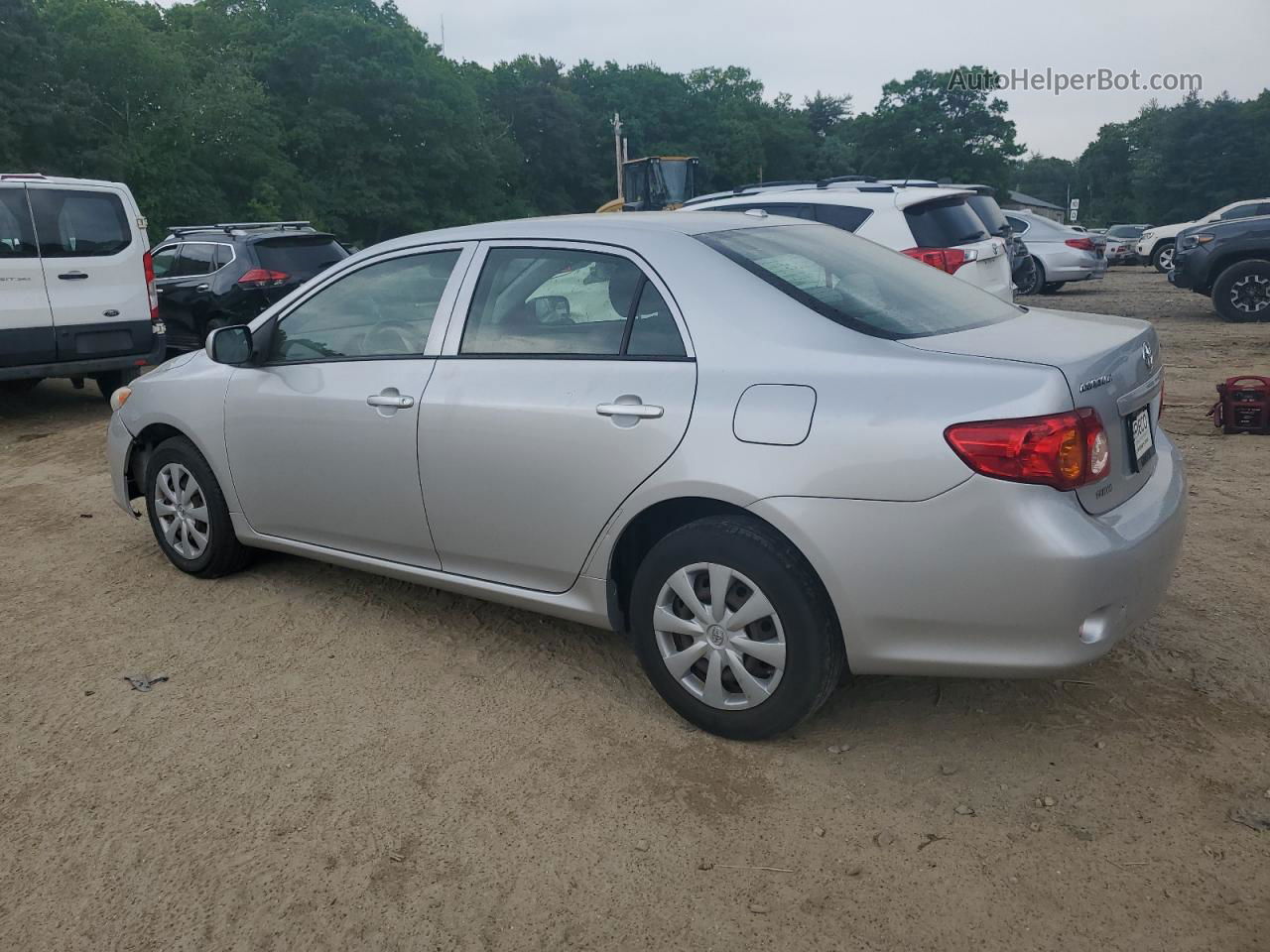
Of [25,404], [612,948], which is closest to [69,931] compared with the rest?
[612,948]

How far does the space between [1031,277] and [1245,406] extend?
37.3ft

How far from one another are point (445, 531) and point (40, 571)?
2.59 m

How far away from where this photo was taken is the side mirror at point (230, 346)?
14.3 feet

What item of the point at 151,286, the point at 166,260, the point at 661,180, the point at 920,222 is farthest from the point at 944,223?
the point at 661,180

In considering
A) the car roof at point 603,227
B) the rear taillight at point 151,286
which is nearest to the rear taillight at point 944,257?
the car roof at point 603,227

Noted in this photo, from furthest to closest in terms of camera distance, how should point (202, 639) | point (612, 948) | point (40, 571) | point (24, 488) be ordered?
point (24, 488) → point (40, 571) → point (202, 639) → point (612, 948)

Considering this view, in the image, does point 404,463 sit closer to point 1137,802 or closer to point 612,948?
point 612,948

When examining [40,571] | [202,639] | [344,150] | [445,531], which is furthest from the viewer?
[344,150]

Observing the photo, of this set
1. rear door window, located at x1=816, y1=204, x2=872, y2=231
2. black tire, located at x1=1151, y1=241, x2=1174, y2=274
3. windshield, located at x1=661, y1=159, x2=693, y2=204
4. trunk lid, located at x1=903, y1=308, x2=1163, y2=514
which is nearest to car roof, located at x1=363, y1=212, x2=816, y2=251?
trunk lid, located at x1=903, y1=308, x2=1163, y2=514

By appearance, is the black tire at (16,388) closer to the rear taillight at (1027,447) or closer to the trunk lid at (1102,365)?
the trunk lid at (1102,365)

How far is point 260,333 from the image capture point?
445cm

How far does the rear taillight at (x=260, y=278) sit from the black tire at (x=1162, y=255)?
2033 cm

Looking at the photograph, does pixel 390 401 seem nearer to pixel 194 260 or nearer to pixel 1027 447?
pixel 1027 447

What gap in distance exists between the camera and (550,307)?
367cm
